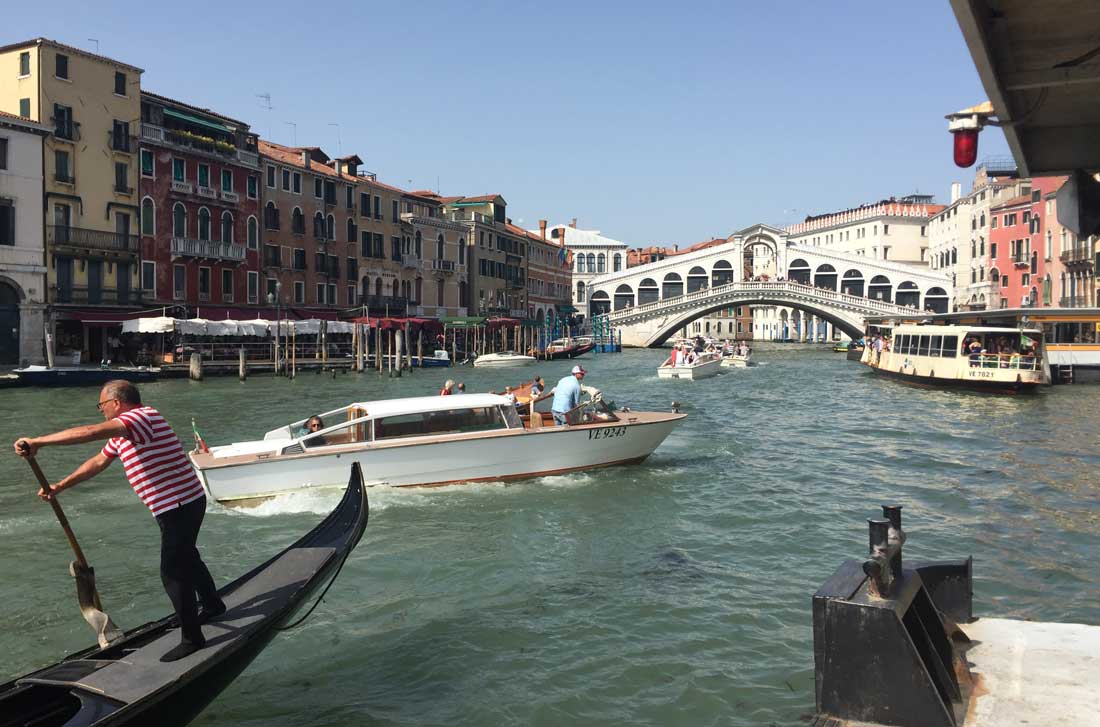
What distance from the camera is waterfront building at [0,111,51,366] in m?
26.1

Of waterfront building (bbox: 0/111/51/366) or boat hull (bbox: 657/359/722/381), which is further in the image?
boat hull (bbox: 657/359/722/381)

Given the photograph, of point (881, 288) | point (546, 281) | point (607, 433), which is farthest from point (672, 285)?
point (607, 433)

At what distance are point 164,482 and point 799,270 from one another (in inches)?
2885

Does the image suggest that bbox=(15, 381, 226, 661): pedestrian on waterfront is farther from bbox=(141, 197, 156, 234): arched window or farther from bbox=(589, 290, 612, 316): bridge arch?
bbox=(589, 290, 612, 316): bridge arch

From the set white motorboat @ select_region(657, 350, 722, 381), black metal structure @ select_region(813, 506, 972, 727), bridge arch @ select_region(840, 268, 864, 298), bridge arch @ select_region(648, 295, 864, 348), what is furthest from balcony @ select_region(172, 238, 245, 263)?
bridge arch @ select_region(840, 268, 864, 298)

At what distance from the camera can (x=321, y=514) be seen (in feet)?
29.3

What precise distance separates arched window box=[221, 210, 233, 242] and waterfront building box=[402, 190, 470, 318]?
37.8 feet

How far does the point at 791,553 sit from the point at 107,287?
89.0 ft

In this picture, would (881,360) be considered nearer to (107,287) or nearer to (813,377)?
(813,377)

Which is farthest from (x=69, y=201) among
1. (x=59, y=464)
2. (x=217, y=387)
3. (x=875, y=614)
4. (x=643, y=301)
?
(x=643, y=301)

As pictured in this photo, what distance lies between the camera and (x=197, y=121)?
32.4 metres

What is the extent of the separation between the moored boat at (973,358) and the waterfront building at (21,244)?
26.4 m

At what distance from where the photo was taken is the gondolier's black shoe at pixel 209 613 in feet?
14.7

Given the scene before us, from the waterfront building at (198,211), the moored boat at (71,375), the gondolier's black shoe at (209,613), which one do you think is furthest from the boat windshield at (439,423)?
the waterfront building at (198,211)
